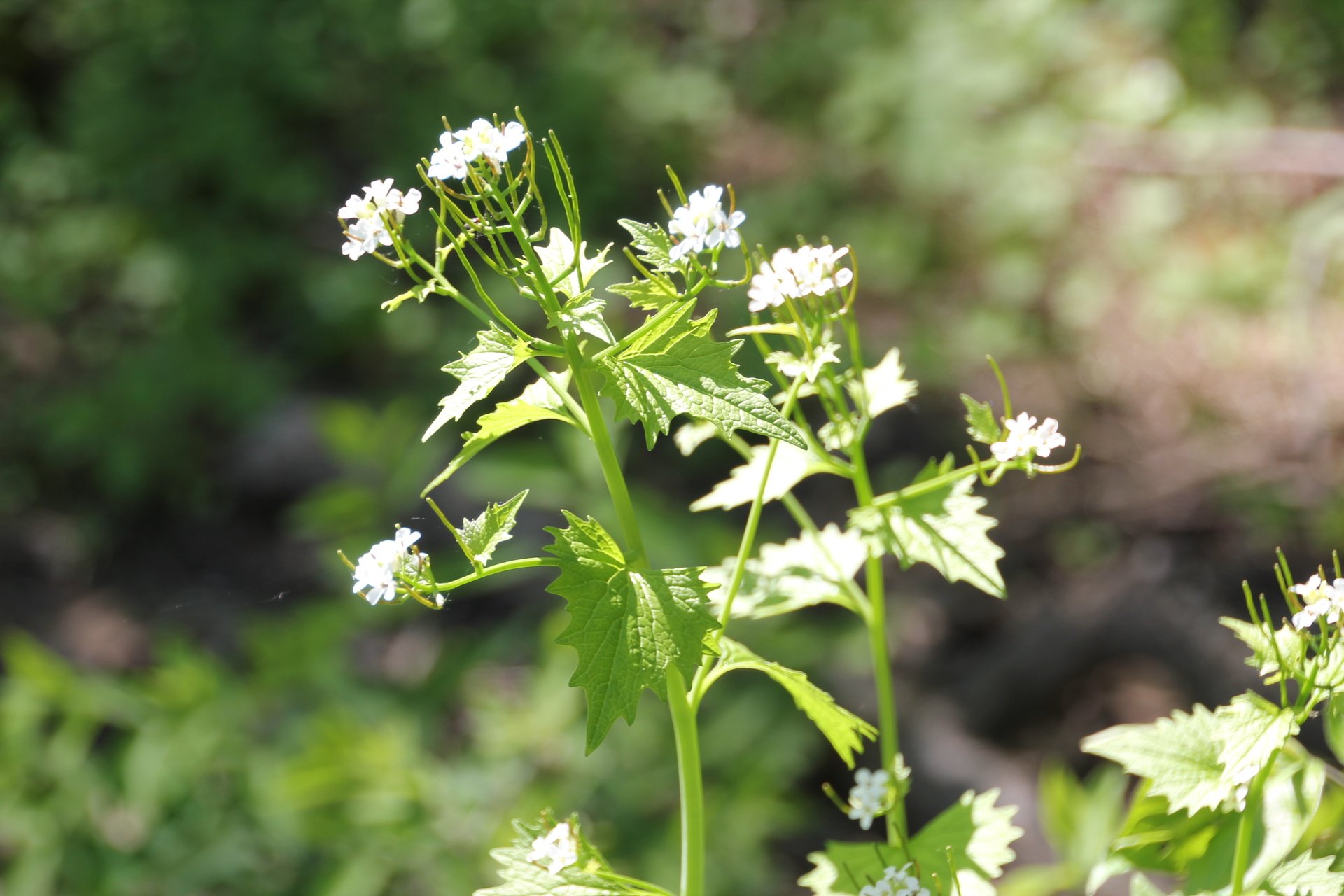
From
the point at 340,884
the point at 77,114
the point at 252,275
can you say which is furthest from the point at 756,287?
the point at 77,114

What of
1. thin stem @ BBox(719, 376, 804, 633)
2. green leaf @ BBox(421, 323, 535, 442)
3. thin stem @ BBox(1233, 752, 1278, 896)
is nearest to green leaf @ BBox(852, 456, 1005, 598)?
thin stem @ BBox(719, 376, 804, 633)

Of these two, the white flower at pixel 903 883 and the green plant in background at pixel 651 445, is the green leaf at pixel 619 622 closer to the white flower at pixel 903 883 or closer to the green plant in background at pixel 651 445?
the green plant in background at pixel 651 445

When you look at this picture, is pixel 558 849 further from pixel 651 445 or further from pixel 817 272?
pixel 817 272

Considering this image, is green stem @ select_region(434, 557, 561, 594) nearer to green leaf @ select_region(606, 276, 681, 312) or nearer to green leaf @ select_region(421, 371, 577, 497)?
green leaf @ select_region(421, 371, 577, 497)

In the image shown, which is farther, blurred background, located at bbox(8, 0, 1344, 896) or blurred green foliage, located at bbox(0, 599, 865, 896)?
blurred background, located at bbox(8, 0, 1344, 896)

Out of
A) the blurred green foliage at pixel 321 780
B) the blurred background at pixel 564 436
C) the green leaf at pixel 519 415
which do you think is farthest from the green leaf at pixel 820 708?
the blurred background at pixel 564 436

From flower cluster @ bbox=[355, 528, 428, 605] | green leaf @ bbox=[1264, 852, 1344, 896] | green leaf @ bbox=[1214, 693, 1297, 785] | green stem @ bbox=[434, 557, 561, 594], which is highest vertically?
flower cluster @ bbox=[355, 528, 428, 605]
